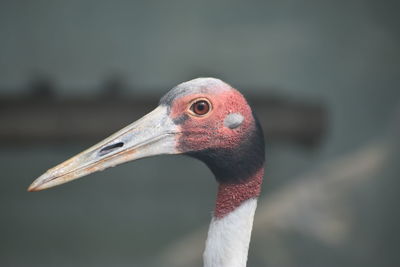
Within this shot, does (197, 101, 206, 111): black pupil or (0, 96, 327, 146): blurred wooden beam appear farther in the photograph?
(0, 96, 327, 146): blurred wooden beam

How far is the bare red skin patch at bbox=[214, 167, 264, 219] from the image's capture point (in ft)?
7.38

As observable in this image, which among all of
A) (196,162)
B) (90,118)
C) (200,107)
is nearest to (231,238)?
(200,107)

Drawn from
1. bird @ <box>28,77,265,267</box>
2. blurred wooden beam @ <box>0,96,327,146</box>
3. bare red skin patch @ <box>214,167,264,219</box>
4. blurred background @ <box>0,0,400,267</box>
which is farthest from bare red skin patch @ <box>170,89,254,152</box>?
blurred background @ <box>0,0,400,267</box>

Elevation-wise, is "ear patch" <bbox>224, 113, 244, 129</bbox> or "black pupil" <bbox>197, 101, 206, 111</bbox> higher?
"black pupil" <bbox>197, 101, 206, 111</bbox>

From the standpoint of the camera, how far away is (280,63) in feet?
16.3

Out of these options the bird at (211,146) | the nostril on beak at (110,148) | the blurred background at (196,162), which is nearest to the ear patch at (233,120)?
the bird at (211,146)

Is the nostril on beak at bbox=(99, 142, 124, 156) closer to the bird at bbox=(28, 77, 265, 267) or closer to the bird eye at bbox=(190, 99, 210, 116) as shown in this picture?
the bird at bbox=(28, 77, 265, 267)

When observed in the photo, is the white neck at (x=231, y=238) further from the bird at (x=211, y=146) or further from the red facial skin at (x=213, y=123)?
the red facial skin at (x=213, y=123)

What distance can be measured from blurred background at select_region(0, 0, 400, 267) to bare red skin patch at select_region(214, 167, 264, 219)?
245cm

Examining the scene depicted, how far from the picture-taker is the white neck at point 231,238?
2236 mm

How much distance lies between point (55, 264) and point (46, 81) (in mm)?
1297

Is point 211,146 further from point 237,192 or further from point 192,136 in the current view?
point 237,192

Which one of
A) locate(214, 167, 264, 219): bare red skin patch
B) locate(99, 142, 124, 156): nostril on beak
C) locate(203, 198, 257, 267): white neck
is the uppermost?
locate(99, 142, 124, 156): nostril on beak

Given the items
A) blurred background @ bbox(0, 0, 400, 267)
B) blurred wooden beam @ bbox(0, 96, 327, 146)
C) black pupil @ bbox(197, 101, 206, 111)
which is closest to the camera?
black pupil @ bbox(197, 101, 206, 111)
